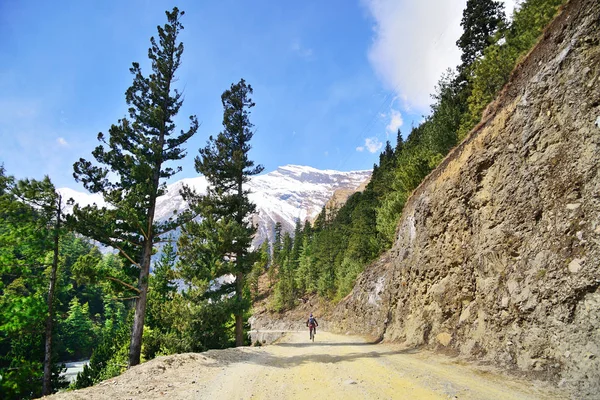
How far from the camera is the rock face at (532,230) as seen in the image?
264 inches

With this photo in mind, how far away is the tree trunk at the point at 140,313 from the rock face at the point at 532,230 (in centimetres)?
1371

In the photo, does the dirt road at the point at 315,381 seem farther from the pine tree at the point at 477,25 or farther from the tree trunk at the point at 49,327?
the pine tree at the point at 477,25

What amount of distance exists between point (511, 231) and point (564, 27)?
691 centimetres

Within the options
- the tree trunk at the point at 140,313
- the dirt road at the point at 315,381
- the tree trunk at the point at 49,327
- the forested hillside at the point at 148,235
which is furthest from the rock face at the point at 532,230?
the tree trunk at the point at 49,327

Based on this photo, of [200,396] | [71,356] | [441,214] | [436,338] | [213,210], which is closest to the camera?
[200,396]

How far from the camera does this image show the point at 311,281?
70.9 m

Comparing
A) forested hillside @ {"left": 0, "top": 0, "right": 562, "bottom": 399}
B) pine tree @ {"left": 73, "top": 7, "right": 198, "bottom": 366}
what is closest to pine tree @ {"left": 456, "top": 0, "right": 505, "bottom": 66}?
forested hillside @ {"left": 0, "top": 0, "right": 562, "bottom": 399}

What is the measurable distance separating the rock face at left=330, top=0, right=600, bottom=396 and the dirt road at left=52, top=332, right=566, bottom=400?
49.3 inches

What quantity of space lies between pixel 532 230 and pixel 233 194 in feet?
52.3

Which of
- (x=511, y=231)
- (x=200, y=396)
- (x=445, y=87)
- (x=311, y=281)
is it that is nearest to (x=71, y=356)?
(x=311, y=281)

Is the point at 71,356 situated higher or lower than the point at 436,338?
lower

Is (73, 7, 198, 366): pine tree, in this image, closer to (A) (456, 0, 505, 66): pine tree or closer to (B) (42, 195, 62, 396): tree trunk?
(B) (42, 195, 62, 396): tree trunk

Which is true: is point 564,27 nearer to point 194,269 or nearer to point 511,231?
point 511,231

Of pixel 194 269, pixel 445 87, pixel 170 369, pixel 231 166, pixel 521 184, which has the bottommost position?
pixel 170 369
